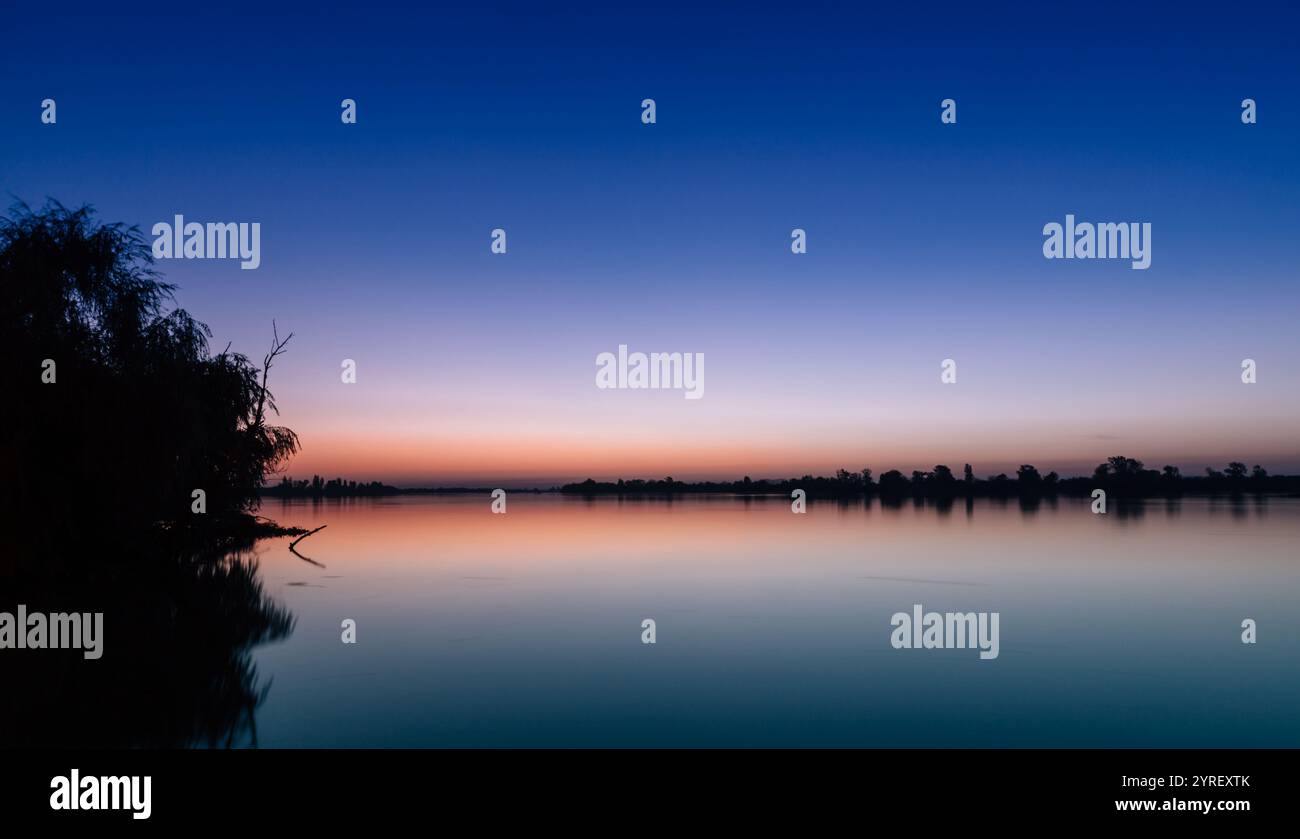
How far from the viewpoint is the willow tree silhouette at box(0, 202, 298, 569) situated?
16703 mm

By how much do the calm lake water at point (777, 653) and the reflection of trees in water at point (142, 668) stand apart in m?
0.68

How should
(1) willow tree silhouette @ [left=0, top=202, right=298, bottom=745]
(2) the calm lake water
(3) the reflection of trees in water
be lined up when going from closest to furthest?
(3) the reflection of trees in water → (2) the calm lake water → (1) willow tree silhouette @ [left=0, top=202, right=298, bottom=745]

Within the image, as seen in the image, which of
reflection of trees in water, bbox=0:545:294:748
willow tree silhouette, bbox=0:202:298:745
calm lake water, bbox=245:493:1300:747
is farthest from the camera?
willow tree silhouette, bbox=0:202:298:745

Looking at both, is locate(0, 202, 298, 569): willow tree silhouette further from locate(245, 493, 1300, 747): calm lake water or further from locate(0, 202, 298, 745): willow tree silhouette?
locate(245, 493, 1300, 747): calm lake water

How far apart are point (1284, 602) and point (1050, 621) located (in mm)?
7828

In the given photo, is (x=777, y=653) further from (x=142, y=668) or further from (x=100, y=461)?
(x=100, y=461)

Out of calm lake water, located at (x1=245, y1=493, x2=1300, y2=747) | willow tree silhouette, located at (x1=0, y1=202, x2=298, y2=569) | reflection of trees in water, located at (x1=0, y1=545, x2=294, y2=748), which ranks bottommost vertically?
calm lake water, located at (x1=245, y1=493, x2=1300, y2=747)

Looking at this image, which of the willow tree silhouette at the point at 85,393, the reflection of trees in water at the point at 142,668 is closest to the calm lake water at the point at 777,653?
the reflection of trees in water at the point at 142,668

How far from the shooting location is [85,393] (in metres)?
17.2

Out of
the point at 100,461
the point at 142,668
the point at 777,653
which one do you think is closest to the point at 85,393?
the point at 100,461

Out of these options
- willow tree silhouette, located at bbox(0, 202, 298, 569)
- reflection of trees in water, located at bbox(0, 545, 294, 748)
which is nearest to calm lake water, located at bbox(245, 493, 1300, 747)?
reflection of trees in water, located at bbox(0, 545, 294, 748)

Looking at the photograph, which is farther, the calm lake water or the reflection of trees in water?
the calm lake water

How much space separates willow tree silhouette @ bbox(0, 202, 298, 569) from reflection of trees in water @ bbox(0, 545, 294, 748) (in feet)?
6.07
